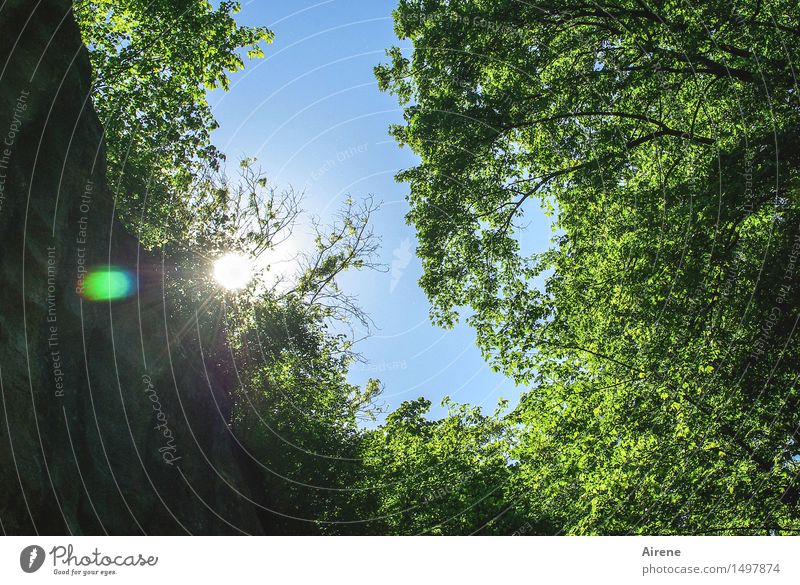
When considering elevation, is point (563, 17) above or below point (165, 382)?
above

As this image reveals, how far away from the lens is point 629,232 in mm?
15203

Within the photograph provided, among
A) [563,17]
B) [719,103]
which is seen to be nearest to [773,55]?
[719,103]

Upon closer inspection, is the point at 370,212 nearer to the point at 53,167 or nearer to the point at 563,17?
the point at 563,17

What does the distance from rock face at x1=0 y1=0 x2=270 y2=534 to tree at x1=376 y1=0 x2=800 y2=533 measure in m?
9.82

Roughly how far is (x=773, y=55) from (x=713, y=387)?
30.1 feet

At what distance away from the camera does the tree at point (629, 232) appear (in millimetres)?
13289

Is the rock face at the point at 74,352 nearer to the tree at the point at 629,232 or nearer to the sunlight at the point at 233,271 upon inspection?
the sunlight at the point at 233,271

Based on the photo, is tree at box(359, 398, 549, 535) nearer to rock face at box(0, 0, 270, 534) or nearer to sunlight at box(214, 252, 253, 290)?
rock face at box(0, 0, 270, 534)

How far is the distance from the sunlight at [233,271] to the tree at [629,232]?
1205cm

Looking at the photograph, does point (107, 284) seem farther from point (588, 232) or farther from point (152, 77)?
point (588, 232)

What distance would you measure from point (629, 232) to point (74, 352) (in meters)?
15.6

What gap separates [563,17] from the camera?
1644cm

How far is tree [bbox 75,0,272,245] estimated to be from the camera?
21547 millimetres

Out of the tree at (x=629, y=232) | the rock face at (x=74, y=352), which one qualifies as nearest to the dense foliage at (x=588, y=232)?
the tree at (x=629, y=232)
